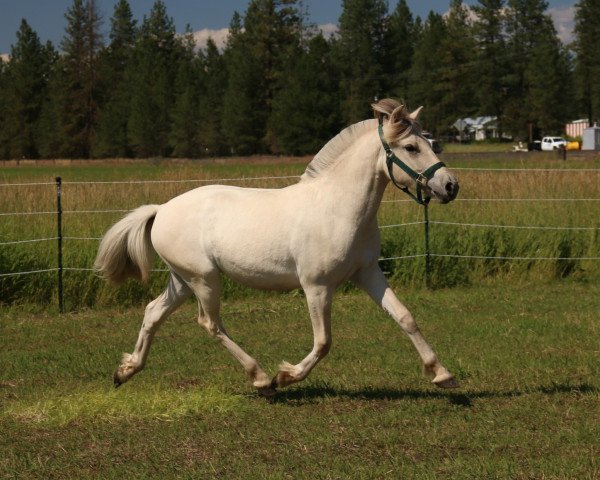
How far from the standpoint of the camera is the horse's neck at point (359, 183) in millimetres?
6418

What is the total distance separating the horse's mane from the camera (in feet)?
20.7

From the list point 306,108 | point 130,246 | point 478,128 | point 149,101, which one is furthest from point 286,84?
point 130,246

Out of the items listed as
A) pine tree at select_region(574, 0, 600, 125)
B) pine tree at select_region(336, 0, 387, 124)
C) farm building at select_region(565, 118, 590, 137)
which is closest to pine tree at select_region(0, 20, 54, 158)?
pine tree at select_region(336, 0, 387, 124)

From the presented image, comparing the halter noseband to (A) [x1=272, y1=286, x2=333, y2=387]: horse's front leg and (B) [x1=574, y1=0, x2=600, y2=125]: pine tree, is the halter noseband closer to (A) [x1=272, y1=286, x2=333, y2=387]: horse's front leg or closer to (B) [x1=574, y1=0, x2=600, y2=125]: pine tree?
(A) [x1=272, y1=286, x2=333, y2=387]: horse's front leg

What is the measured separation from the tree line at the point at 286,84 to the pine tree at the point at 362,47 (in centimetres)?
11

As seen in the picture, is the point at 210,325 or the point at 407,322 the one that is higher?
the point at 407,322

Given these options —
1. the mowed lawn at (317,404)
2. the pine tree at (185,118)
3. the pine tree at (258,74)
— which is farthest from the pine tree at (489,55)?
the mowed lawn at (317,404)

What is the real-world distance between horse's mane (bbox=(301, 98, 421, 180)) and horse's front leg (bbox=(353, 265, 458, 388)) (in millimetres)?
781

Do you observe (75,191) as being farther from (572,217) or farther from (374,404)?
(374,404)

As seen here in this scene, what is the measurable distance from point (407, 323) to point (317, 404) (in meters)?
0.84

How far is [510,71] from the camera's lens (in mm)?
87062

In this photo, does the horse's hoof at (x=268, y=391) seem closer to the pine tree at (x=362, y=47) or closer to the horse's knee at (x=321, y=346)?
the horse's knee at (x=321, y=346)

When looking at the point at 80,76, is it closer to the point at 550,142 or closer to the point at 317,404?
the point at 550,142

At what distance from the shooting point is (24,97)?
8250 centimetres
